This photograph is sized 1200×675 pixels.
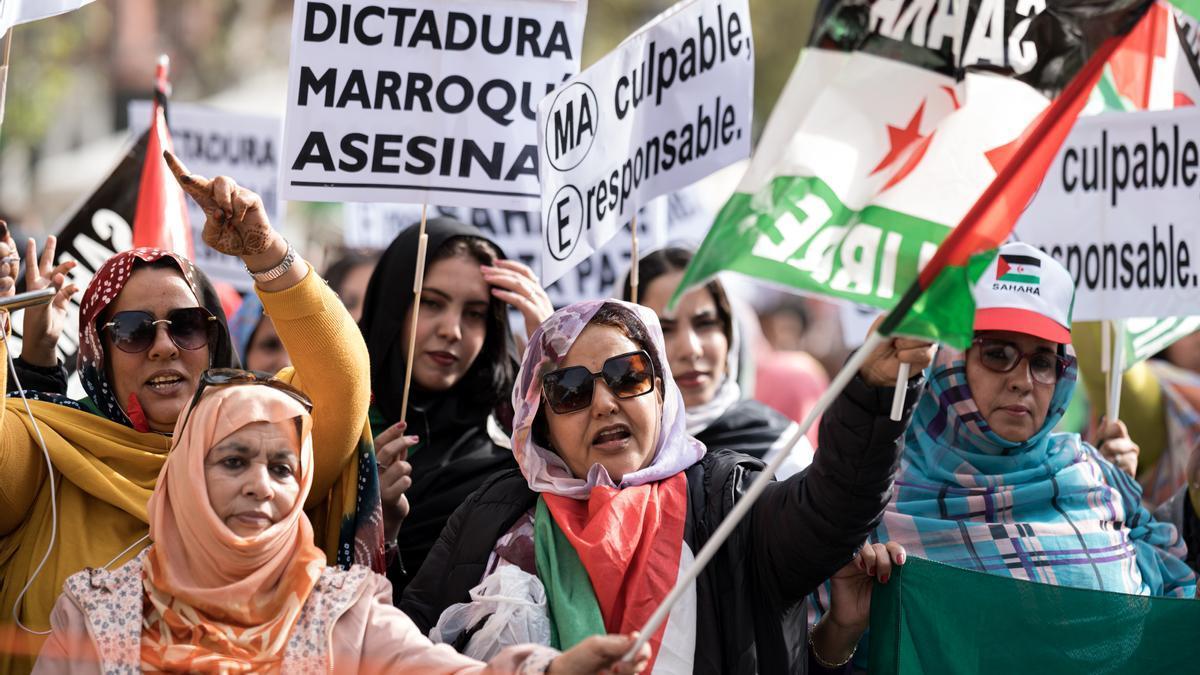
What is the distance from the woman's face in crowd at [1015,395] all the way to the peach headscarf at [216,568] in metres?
1.81

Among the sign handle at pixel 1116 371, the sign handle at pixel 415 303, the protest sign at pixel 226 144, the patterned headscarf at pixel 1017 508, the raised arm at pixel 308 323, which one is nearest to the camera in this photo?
the raised arm at pixel 308 323

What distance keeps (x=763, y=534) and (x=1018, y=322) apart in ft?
A: 3.47

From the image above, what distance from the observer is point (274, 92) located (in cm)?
2231

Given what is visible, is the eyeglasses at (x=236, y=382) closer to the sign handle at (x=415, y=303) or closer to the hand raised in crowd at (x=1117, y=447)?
the sign handle at (x=415, y=303)

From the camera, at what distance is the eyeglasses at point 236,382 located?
12.1ft

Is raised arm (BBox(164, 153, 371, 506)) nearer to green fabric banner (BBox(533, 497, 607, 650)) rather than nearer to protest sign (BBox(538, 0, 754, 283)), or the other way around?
green fabric banner (BBox(533, 497, 607, 650))

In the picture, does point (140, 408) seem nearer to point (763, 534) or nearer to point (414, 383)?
point (414, 383)

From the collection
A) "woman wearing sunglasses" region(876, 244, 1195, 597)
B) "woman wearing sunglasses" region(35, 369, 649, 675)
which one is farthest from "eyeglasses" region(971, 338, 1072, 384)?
"woman wearing sunglasses" region(35, 369, 649, 675)

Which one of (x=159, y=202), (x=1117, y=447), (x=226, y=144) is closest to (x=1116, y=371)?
(x=1117, y=447)

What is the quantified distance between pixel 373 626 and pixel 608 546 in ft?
1.77

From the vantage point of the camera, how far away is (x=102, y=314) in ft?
14.0

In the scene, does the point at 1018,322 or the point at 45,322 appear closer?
the point at 1018,322

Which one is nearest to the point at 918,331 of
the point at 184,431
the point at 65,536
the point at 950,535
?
the point at 950,535

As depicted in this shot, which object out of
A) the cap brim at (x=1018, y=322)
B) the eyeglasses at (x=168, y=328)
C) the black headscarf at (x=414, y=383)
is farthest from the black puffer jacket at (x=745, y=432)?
the eyeglasses at (x=168, y=328)
